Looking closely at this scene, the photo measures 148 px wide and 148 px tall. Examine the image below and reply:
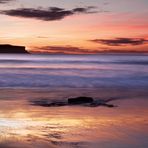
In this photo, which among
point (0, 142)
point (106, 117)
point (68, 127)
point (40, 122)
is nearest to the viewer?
point (0, 142)

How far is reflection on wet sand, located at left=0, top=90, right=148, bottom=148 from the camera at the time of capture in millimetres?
8070

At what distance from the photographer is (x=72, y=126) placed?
380 inches

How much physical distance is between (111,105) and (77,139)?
5.41 m

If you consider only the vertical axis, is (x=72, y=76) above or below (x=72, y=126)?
below

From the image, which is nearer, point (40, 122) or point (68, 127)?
point (68, 127)

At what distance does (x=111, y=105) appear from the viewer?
1357 cm

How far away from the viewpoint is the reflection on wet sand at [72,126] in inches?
318

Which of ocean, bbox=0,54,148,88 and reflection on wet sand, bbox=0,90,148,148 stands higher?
reflection on wet sand, bbox=0,90,148,148

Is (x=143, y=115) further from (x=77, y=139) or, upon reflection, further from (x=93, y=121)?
(x=77, y=139)

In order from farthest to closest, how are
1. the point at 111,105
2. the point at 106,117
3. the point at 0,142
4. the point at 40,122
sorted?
the point at 111,105 < the point at 106,117 < the point at 40,122 < the point at 0,142

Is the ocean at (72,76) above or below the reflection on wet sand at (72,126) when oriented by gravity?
below

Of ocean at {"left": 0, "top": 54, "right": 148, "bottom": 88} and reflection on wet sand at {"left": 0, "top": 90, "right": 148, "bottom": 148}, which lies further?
ocean at {"left": 0, "top": 54, "right": 148, "bottom": 88}

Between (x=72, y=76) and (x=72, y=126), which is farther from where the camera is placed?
(x=72, y=76)

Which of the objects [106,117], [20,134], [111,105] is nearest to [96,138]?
[20,134]
